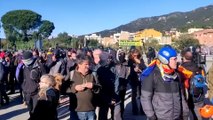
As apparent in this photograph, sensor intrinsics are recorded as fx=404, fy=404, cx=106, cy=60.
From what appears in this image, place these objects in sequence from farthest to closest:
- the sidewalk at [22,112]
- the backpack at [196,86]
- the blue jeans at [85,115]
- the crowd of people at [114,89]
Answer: the sidewalk at [22,112] → the backpack at [196,86] → the blue jeans at [85,115] → the crowd of people at [114,89]

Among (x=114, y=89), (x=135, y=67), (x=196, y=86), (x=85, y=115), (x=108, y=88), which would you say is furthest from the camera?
(x=135, y=67)

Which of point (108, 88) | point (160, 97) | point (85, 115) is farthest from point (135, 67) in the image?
point (160, 97)

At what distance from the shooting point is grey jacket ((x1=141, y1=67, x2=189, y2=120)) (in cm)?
539

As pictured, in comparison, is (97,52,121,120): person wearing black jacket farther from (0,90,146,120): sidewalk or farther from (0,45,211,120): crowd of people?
(0,90,146,120): sidewalk

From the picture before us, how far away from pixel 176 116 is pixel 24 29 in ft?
428

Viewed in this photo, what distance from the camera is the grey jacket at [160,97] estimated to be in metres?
5.39

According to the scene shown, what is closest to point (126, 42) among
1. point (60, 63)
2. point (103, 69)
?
point (60, 63)

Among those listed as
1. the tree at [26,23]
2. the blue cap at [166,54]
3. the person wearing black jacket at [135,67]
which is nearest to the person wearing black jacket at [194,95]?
the blue cap at [166,54]

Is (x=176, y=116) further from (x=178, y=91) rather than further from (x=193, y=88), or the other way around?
(x=193, y=88)

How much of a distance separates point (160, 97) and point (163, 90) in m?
0.11

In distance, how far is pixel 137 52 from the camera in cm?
974

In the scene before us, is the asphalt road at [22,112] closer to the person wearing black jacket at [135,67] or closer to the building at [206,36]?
the person wearing black jacket at [135,67]

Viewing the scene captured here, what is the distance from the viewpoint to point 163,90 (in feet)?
17.7

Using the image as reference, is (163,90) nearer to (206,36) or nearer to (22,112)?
(22,112)
